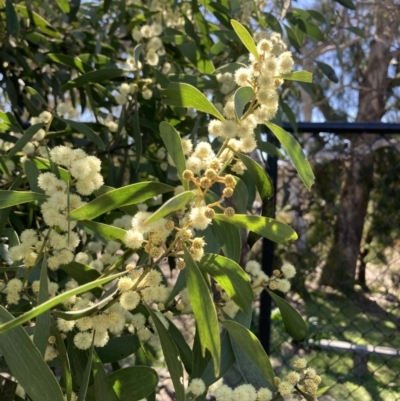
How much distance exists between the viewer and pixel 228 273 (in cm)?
65

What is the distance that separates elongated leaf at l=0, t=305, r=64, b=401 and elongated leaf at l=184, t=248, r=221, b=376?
162mm

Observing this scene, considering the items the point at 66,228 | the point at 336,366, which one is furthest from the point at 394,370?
the point at 66,228

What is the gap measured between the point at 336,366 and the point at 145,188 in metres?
3.68

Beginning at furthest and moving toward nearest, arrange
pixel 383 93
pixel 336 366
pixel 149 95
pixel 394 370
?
1. pixel 383 93
2. pixel 336 366
3. pixel 394 370
4. pixel 149 95

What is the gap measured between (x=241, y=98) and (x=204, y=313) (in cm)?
25

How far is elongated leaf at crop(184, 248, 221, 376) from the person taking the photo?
1.79ft

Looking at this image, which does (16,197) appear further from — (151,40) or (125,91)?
(151,40)

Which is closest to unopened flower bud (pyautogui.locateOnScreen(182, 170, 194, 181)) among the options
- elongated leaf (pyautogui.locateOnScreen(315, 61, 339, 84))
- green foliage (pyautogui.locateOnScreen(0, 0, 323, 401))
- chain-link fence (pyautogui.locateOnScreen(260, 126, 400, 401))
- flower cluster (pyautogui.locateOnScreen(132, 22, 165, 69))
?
green foliage (pyautogui.locateOnScreen(0, 0, 323, 401))

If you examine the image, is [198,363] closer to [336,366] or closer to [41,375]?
[41,375]

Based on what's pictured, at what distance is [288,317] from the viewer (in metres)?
0.83

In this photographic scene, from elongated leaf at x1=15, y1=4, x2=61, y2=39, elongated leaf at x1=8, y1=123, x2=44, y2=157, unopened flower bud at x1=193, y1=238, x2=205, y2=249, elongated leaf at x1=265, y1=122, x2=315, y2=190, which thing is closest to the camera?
unopened flower bud at x1=193, y1=238, x2=205, y2=249

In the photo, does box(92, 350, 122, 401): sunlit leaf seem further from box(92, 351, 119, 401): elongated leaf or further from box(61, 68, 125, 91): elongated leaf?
box(61, 68, 125, 91): elongated leaf

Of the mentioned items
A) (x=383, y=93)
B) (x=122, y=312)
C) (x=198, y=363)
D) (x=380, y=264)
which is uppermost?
(x=122, y=312)

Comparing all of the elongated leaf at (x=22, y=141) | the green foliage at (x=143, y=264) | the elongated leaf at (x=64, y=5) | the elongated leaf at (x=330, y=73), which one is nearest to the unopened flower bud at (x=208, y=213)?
the green foliage at (x=143, y=264)
